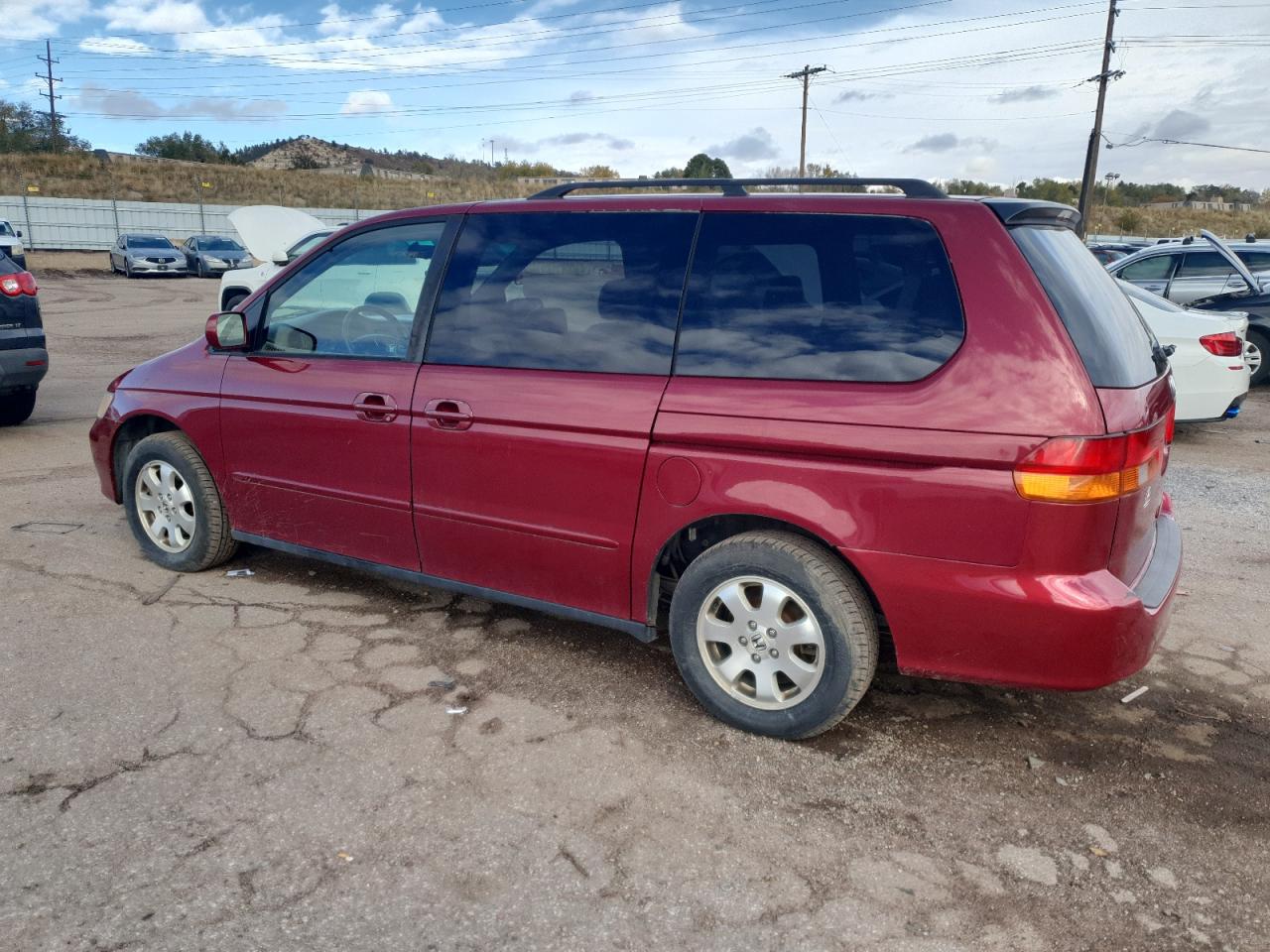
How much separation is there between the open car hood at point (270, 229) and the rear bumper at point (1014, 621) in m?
12.7

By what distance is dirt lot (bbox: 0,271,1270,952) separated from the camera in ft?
7.88

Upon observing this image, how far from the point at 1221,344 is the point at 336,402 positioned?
7332 millimetres

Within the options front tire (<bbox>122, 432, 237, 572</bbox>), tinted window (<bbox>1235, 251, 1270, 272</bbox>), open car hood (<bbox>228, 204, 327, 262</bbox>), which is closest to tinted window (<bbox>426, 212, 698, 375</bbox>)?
front tire (<bbox>122, 432, 237, 572</bbox>)

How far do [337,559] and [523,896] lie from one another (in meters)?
2.17

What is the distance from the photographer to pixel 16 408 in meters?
8.28

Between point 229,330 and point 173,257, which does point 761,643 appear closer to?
point 229,330

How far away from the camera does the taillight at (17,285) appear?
7.38 meters

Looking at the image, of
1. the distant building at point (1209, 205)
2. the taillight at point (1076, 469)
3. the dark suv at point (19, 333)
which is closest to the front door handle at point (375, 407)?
the taillight at point (1076, 469)

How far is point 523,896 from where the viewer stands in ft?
8.11

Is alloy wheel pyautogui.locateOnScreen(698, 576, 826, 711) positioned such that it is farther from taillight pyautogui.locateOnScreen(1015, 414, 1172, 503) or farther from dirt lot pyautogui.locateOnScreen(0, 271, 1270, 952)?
taillight pyautogui.locateOnScreen(1015, 414, 1172, 503)

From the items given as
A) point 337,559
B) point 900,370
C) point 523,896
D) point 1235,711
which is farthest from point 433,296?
point 1235,711

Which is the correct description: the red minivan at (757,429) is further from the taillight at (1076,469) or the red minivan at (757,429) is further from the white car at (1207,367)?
the white car at (1207,367)

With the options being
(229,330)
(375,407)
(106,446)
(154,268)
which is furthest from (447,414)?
(154,268)

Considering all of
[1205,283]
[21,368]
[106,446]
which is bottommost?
[106,446]
